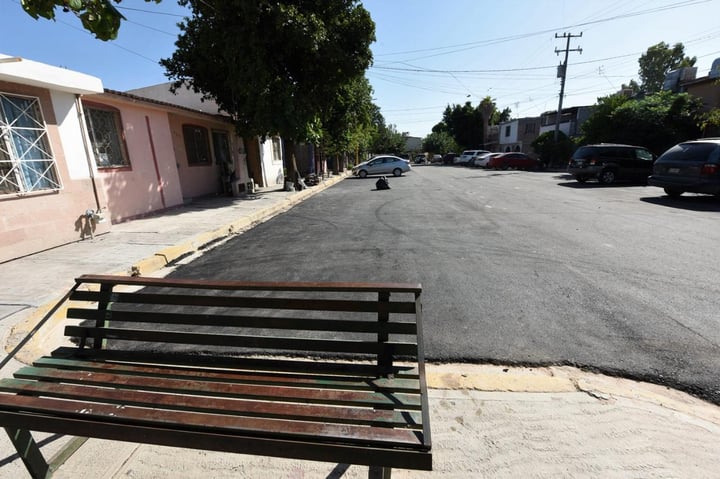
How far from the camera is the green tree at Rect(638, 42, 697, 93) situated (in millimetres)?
65938

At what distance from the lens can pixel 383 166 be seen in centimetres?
2505

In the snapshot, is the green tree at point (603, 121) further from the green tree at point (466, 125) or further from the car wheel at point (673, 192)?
the green tree at point (466, 125)

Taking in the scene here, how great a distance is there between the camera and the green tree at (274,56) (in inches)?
419

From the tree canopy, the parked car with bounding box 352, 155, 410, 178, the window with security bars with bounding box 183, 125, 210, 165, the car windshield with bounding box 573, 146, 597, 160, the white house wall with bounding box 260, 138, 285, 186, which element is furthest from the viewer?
the tree canopy

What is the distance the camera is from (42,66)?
18.2 feet

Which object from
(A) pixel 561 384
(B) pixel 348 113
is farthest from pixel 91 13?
(B) pixel 348 113

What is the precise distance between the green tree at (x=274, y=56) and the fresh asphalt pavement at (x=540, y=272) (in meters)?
4.42

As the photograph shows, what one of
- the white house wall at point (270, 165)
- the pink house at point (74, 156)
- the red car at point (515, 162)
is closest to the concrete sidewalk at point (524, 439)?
the pink house at point (74, 156)

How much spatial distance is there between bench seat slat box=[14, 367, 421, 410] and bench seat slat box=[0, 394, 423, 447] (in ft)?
0.60

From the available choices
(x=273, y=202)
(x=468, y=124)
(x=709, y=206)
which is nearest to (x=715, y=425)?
(x=709, y=206)

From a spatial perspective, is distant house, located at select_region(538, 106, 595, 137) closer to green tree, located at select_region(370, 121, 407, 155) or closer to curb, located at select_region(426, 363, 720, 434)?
green tree, located at select_region(370, 121, 407, 155)

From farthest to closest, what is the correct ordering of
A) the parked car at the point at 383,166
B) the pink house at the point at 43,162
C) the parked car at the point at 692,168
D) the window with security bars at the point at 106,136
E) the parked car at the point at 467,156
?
1. the parked car at the point at 467,156
2. the parked car at the point at 383,166
3. the parked car at the point at 692,168
4. the window with security bars at the point at 106,136
5. the pink house at the point at 43,162

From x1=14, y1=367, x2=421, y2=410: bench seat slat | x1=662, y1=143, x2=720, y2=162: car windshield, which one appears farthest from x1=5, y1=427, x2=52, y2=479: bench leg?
x1=662, y1=143, x2=720, y2=162: car windshield

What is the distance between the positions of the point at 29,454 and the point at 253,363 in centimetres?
120
